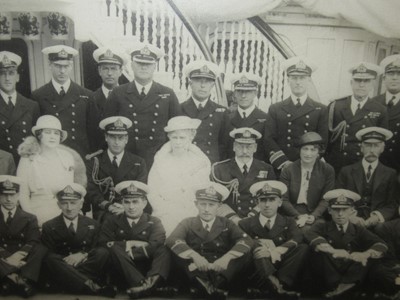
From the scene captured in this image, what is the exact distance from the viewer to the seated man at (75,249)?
2.86 meters

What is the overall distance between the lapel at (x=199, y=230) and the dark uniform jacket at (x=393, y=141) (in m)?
1.13

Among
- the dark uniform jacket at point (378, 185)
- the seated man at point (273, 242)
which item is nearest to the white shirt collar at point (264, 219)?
the seated man at point (273, 242)

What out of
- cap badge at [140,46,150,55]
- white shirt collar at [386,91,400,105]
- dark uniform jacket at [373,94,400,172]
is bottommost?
dark uniform jacket at [373,94,400,172]

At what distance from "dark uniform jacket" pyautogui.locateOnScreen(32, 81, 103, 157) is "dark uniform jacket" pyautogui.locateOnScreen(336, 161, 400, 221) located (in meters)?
1.48

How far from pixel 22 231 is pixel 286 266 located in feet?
5.25

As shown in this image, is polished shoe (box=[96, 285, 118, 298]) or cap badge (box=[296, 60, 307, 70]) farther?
polished shoe (box=[96, 285, 118, 298])

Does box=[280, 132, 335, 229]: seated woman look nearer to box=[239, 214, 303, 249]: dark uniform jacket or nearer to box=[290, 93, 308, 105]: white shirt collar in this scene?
box=[239, 214, 303, 249]: dark uniform jacket

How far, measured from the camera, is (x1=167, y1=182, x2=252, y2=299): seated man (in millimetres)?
2838

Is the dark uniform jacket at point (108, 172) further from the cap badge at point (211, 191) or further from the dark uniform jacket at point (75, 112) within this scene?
the cap badge at point (211, 191)

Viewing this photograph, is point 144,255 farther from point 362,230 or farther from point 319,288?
point 362,230

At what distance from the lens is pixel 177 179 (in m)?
2.82

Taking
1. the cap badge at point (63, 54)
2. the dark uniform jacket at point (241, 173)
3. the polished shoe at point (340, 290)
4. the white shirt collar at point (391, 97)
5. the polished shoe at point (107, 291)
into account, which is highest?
the cap badge at point (63, 54)

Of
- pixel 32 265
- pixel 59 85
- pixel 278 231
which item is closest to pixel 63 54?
pixel 59 85

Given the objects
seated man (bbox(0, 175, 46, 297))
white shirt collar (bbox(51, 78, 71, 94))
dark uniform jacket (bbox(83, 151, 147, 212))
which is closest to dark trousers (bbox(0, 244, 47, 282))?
seated man (bbox(0, 175, 46, 297))
